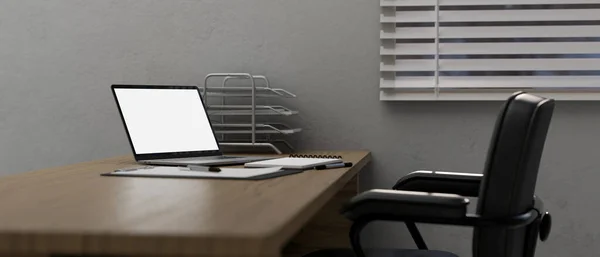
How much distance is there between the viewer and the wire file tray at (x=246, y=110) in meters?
3.05

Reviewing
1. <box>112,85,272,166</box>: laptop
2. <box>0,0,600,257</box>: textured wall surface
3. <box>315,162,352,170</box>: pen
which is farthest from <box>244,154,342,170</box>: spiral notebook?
<box>0,0,600,257</box>: textured wall surface

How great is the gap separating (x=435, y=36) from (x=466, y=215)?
4.53 feet

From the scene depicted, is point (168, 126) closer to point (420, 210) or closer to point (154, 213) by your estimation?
point (420, 210)

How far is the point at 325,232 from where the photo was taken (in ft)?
9.77

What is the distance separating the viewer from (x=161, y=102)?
→ 112 inches

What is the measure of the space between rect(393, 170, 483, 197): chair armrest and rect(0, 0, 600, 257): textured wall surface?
668mm

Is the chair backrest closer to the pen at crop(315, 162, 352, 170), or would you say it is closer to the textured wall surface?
the pen at crop(315, 162, 352, 170)

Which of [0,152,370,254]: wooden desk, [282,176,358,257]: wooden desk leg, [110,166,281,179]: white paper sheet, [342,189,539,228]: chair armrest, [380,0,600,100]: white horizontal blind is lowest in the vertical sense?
[282,176,358,257]: wooden desk leg

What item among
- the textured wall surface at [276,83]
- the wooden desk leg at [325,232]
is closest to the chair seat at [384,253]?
the wooden desk leg at [325,232]

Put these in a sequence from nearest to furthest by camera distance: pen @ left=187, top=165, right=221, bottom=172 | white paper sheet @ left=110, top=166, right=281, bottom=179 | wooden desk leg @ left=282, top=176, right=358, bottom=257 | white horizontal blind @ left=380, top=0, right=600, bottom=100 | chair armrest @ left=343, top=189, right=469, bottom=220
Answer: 1. chair armrest @ left=343, top=189, right=469, bottom=220
2. white paper sheet @ left=110, top=166, right=281, bottom=179
3. pen @ left=187, top=165, right=221, bottom=172
4. wooden desk leg @ left=282, top=176, right=358, bottom=257
5. white horizontal blind @ left=380, top=0, right=600, bottom=100

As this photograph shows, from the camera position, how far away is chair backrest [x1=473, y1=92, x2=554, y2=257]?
1.84m

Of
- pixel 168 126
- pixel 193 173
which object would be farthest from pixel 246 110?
pixel 193 173

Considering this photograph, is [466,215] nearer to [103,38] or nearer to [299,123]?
[299,123]

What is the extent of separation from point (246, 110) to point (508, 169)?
1.47 metres
